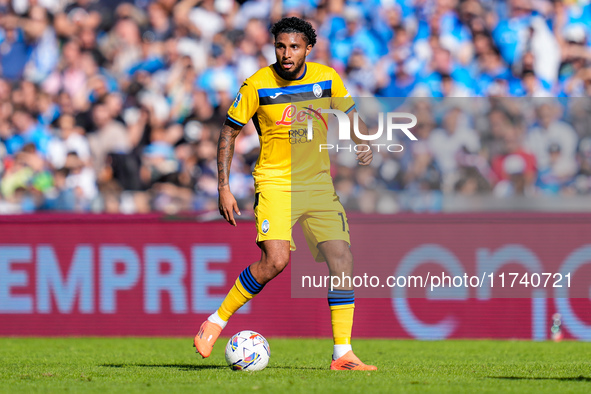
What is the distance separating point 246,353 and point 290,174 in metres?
1.24

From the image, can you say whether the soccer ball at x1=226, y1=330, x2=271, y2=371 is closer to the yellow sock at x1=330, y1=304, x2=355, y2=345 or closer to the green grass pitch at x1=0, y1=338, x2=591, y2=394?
the green grass pitch at x1=0, y1=338, x2=591, y2=394

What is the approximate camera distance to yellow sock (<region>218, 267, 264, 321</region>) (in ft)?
21.1

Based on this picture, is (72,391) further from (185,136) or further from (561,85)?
(561,85)

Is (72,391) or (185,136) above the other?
(185,136)

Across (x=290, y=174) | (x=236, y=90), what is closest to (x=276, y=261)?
(x=290, y=174)

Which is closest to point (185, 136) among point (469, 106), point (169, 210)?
point (169, 210)

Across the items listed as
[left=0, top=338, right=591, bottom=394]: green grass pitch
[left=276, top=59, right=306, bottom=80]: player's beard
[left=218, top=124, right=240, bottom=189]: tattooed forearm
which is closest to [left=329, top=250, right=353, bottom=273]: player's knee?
[left=0, top=338, right=591, bottom=394]: green grass pitch

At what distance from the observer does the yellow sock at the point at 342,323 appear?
621cm

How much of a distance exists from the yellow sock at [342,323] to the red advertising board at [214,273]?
3.32 metres

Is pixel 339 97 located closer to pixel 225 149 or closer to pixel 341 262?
pixel 225 149

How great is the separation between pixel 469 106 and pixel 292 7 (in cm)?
458

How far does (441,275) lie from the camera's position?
9438 millimetres

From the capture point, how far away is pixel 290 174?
21.0ft

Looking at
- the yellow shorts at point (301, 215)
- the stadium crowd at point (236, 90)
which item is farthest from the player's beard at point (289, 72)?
the stadium crowd at point (236, 90)
